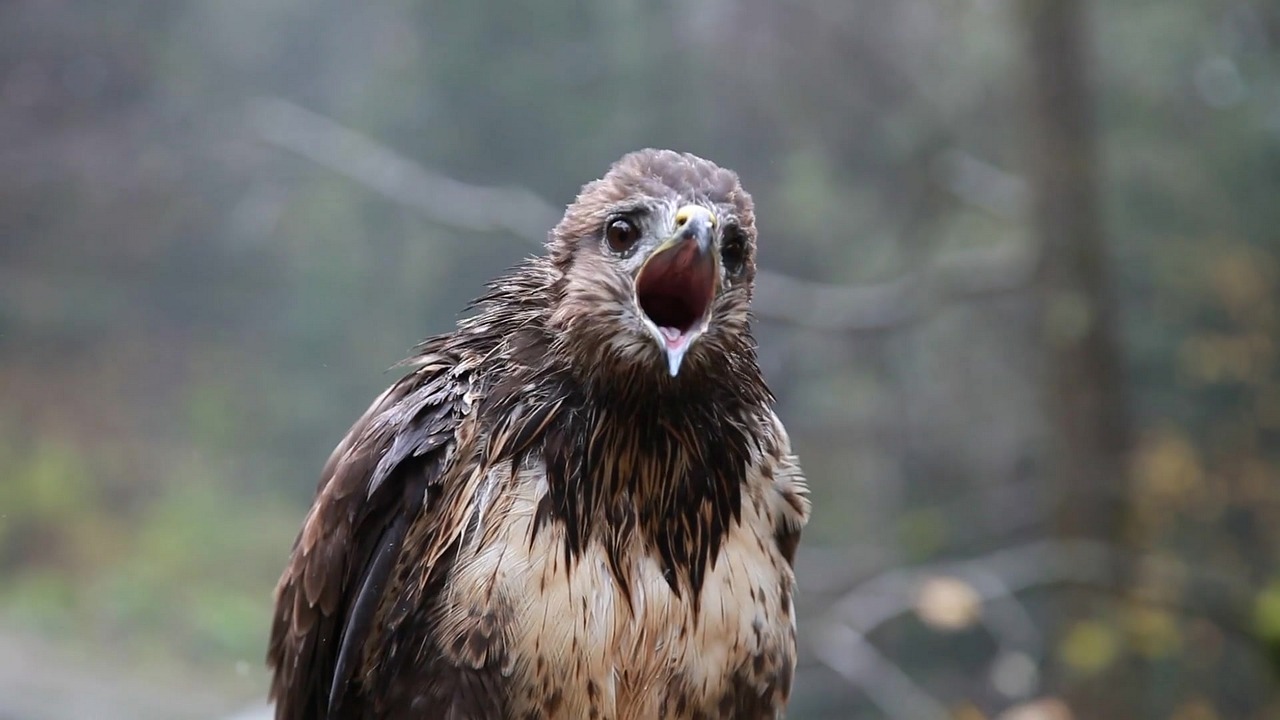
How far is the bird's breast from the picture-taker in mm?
1233

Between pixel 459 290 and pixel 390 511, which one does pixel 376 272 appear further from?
pixel 390 511

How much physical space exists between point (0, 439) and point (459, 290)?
3.34 feet

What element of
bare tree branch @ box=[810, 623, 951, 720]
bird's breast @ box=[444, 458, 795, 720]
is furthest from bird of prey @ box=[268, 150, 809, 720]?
bare tree branch @ box=[810, 623, 951, 720]

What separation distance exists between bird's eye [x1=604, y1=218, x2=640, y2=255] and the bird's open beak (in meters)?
0.04

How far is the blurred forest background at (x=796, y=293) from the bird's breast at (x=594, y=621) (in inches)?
51.0

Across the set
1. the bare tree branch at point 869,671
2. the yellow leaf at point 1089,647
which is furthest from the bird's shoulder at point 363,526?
the yellow leaf at point 1089,647

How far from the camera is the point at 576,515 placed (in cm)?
127

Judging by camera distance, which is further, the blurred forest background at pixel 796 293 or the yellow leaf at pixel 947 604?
the yellow leaf at pixel 947 604

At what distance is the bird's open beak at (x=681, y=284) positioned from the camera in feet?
3.64

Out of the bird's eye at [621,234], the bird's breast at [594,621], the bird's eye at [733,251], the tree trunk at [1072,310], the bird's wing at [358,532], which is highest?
the tree trunk at [1072,310]

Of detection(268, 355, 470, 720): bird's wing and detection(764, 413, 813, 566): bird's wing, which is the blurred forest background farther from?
detection(764, 413, 813, 566): bird's wing

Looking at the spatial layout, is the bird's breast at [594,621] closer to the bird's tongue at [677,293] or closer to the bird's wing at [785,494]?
the bird's wing at [785,494]

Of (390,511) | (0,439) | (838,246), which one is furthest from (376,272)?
(390,511)

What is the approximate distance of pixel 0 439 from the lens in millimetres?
2291
